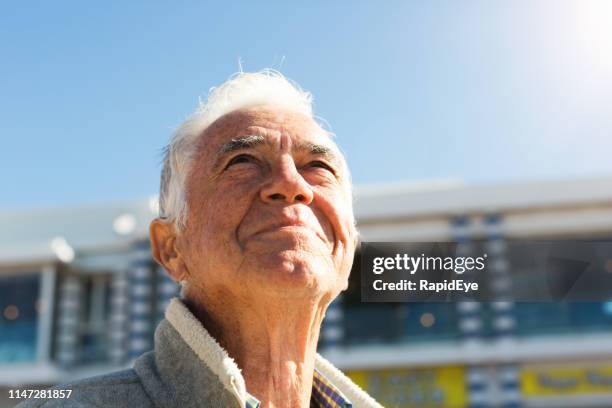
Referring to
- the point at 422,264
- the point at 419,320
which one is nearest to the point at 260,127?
the point at 422,264

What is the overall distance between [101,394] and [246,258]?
35 centimetres

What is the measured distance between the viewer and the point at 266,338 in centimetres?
144

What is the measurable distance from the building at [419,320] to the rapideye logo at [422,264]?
893 centimetres

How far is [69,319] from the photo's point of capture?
13547mm

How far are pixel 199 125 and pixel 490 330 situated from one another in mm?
11370

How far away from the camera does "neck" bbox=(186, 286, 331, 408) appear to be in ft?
4.65

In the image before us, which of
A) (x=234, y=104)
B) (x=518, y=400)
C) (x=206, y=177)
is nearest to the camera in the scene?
(x=206, y=177)

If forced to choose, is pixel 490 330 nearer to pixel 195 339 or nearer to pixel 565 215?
pixel 565 215

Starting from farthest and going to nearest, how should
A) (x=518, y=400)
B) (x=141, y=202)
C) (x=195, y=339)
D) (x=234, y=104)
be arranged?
(x=141, y=202) → (x=518, y=400) → (x=234, y=104) → (x=195, y=339)

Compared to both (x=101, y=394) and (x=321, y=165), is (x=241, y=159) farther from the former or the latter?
(x=101, y=394)

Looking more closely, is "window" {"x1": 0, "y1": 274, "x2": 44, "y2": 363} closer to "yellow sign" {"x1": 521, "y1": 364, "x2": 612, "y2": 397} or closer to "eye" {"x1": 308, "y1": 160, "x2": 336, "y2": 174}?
"yellow sign" {"x1": 521, "y1": 364, "x2": 612, "y2": 397}

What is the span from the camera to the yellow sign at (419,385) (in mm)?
12023

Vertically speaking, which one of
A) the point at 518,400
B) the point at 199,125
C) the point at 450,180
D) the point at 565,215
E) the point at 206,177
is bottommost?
the point at 518,400

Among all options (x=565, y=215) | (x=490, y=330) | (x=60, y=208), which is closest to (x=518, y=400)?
(x=490, y=330)
